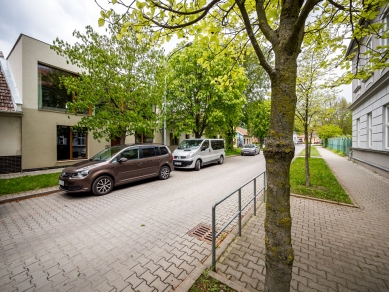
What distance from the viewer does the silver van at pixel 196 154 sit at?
10.7 metres

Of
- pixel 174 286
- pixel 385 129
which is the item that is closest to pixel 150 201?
pixel 174 286

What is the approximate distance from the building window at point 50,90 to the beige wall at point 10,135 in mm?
1509

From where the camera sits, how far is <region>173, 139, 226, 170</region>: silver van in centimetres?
1070

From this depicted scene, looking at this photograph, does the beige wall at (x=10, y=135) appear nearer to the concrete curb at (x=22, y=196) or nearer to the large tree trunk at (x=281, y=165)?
the concrete curb at (x=22, y=196)

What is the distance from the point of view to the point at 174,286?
7.68 ft

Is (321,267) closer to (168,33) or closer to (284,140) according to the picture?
(284,140)

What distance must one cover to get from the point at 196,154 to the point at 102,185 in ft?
19.6

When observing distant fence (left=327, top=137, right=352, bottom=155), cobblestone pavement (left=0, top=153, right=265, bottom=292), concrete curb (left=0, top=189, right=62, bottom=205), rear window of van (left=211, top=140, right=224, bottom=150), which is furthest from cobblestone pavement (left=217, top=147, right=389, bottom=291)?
distant fence (left=327, top=137, right=352, bottom=155)

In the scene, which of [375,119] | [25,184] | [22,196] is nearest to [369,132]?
[375,119]

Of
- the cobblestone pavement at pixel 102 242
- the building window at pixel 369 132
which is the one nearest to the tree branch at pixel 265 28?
the cobblestone pavement at pixel 102 242

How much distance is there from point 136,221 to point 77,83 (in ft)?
25.5

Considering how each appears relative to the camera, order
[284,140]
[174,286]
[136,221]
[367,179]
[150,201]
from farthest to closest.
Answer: [367,179], [150,201], [136,221], [174,286], [284,140]

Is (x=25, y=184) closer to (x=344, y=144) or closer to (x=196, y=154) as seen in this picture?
(x=196, y=154)

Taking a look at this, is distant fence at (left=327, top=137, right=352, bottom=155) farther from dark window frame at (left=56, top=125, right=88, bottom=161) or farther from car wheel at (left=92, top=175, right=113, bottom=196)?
dark window frame at (left=56, top=125, right=88, bottom=161)
